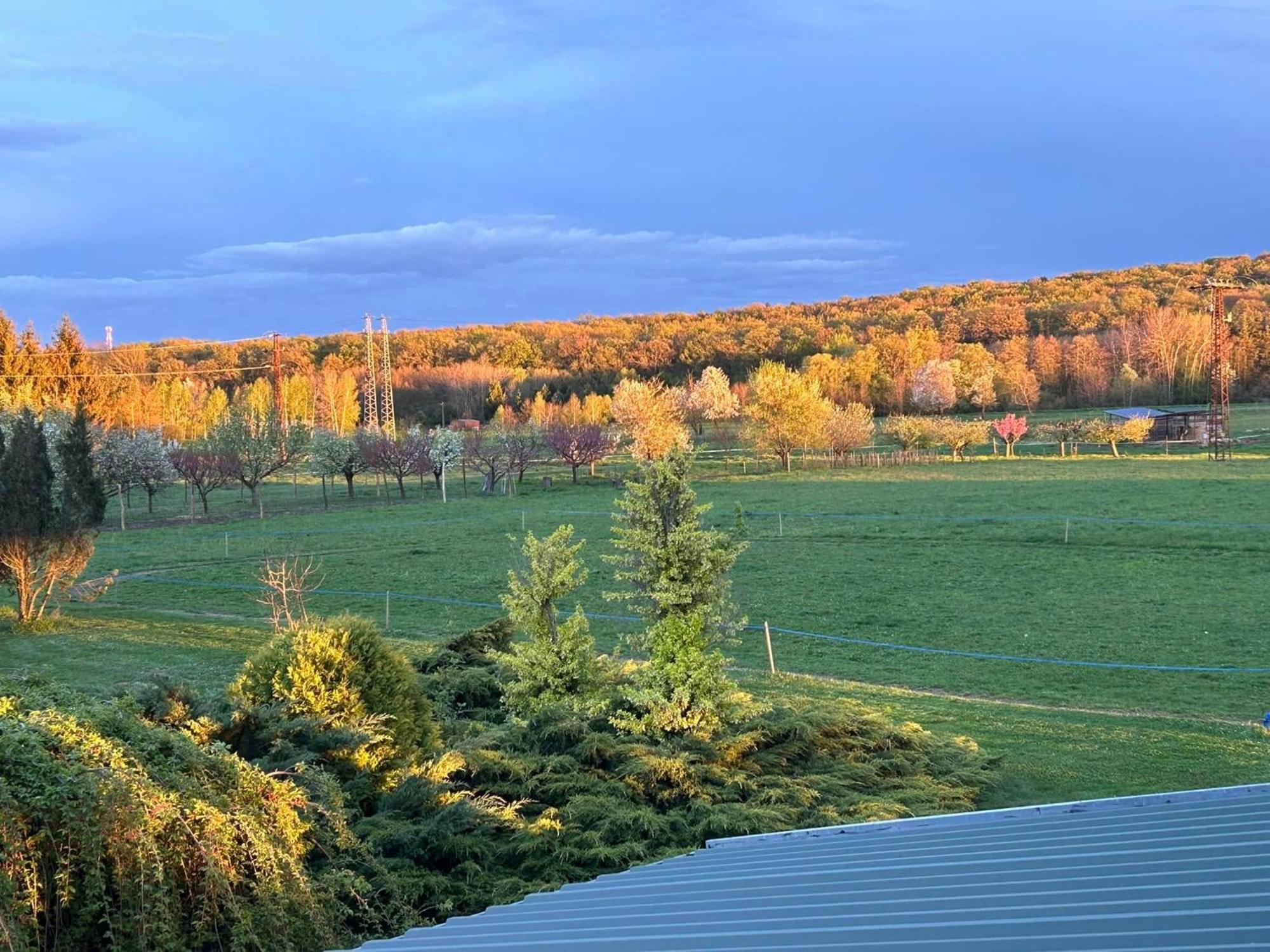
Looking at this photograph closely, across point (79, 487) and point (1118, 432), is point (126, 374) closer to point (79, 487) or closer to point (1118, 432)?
point (79, 487)

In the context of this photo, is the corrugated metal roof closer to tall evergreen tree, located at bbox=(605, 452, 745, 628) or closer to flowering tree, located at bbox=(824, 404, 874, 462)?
tall evergreen tree, located at bbox=(605, 452, 745, 628)

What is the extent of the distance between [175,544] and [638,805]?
2969cm

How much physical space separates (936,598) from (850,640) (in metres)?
4.25

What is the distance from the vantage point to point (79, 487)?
2172cm

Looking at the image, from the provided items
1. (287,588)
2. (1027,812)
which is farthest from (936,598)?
(1027,812)

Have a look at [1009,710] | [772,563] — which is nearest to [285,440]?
[772,563]

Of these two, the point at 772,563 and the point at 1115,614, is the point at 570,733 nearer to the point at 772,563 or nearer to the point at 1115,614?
the point at 1115,614

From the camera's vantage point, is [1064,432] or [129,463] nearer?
[129,463]

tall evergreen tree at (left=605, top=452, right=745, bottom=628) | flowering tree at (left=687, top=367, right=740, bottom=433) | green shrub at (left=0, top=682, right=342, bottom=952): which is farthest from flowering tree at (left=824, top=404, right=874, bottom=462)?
green shrub at (left=0, top=682, right=342, bottom=952)

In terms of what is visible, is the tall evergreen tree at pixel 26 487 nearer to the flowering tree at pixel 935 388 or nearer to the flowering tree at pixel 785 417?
the flowering tree at pixel 785 417

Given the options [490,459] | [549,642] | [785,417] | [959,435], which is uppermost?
[785,417]

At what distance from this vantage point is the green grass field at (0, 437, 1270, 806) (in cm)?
1394

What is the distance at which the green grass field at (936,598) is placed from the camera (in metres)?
13.9

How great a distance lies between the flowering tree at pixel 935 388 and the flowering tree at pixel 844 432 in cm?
2842
